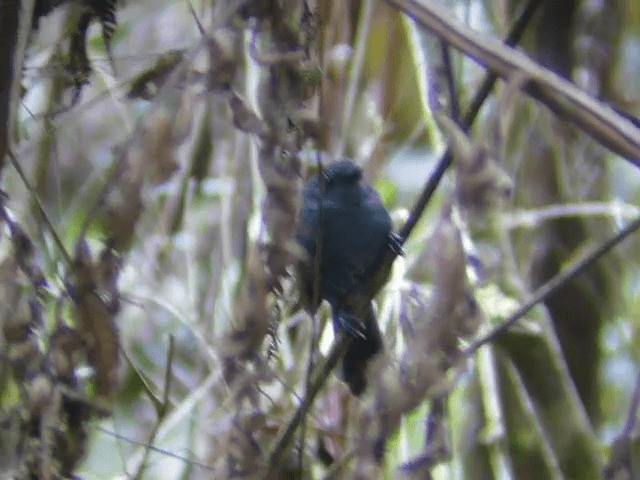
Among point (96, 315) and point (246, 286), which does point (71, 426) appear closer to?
point (96, 315)

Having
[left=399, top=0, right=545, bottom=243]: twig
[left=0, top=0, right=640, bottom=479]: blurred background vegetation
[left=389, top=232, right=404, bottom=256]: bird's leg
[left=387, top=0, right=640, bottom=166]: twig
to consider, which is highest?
[left=0, top=0, right=640, bottom=479]: blurred background vegetation

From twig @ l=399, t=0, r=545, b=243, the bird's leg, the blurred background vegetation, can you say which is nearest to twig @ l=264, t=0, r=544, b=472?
twig @ l=399, t=0, r=545, b=243

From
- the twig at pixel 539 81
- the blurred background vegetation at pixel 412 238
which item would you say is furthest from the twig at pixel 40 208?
the blurred background vegetation at pixel 412 238

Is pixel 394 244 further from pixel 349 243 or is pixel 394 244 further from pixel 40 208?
pixel 40 208

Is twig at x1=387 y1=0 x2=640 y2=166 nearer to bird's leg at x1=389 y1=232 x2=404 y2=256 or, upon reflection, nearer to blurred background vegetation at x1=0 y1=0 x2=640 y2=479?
bird's leg at x1=389 y1=232 x2=404 y2=256

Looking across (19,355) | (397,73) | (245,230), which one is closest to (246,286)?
(19,355)

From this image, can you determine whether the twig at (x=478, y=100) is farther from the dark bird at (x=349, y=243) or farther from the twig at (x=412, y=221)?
the dark bird at (x=349, y=243)
